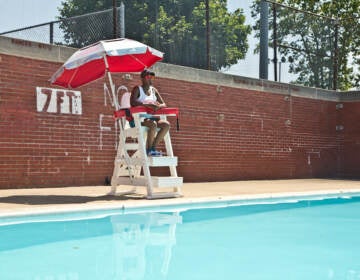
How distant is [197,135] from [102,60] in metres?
3.80

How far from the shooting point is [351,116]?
50.3ft

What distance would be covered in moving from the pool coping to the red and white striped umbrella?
7.20ft

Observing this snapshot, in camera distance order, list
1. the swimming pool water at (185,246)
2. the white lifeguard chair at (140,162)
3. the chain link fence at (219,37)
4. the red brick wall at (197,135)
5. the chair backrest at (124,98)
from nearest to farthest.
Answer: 1. the swimming pool water at (185,246)
2. the white lifeguard chair at (140,162)
3. the chair backrest at (124,98)
4. the red brick wall at (197,135)
5. the chain link fence at (219,37)

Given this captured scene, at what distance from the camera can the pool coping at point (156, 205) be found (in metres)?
5.59

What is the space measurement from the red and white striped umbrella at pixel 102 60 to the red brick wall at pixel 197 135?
975 mm

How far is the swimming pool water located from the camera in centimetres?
351

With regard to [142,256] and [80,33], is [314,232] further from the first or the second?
[80,33]

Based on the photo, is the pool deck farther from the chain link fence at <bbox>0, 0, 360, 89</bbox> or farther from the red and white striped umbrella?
the chain link fence at <bbox>0, 0, 360, 89</bbox>

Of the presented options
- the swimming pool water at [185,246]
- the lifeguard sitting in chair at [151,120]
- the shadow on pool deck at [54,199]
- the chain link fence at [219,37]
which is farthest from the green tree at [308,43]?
the swimming pool water at [185,246]

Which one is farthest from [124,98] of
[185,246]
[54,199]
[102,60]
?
[185,246]

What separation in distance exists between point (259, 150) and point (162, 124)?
5.99 metres

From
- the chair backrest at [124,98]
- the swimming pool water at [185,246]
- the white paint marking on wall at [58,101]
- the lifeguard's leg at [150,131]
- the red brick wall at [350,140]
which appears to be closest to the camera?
the swimming pool water at [185,246]

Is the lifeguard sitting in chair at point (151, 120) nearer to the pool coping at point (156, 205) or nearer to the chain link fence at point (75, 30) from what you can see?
the pool coping at point (156, 205)

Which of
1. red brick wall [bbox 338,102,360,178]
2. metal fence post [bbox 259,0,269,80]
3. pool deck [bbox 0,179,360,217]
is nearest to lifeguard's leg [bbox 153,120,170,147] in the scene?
pool deck [bbox 0,179,360,217]
